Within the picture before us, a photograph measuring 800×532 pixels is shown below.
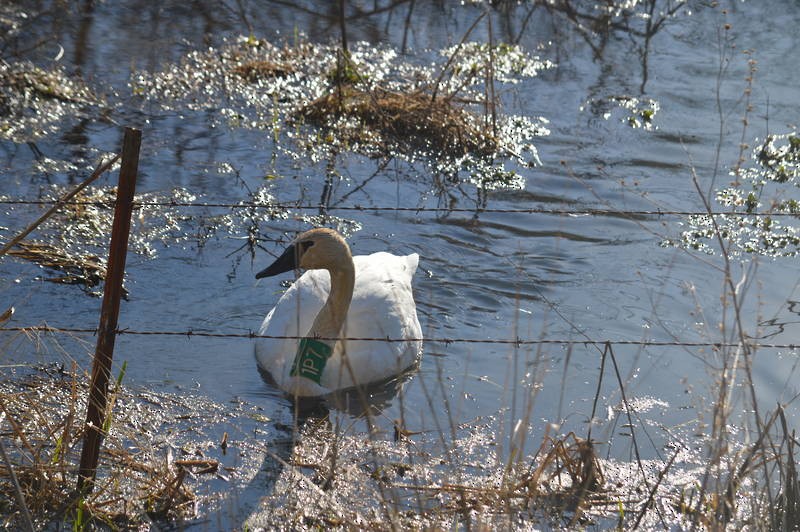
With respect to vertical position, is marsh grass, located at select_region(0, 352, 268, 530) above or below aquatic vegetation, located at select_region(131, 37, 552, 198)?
below

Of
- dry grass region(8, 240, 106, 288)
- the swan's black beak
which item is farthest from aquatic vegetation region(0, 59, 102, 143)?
the swan's black beak

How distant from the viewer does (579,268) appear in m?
7.66

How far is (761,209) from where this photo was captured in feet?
29.9

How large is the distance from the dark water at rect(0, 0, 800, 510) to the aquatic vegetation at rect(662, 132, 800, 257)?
191 mm

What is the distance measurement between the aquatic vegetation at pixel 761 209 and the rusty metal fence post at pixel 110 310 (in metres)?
4.47

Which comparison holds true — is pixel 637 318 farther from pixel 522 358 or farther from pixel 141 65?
pixel 141 65

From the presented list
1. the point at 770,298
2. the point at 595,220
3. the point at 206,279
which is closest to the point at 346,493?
the point at 206,279

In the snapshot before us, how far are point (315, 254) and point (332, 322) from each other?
0.46m

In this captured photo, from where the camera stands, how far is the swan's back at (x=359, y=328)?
582 cm

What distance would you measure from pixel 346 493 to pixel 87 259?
2963 millimetres

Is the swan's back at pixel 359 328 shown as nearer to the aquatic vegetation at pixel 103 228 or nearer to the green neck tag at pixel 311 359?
the green neck tag at pixel 311 359

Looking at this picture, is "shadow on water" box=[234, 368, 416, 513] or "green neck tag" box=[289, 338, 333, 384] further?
"green neck tag" box=[289, 338, 333, 384]

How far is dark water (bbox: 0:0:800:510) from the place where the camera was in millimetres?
5961

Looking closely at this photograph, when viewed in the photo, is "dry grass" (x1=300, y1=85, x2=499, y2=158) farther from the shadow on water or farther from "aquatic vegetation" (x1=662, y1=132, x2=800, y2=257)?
the shadow on water
